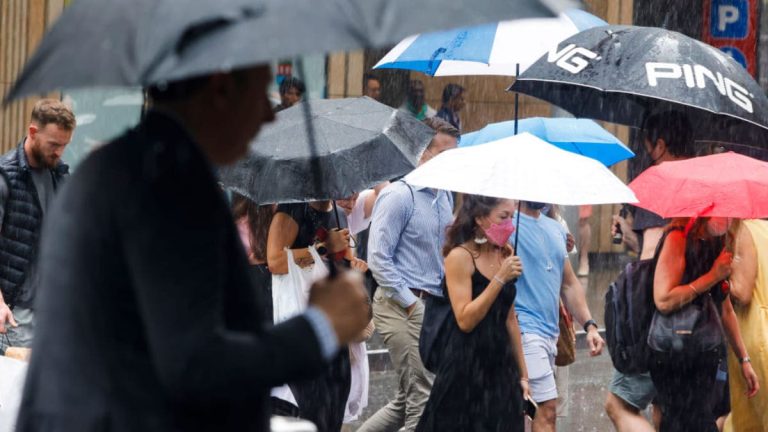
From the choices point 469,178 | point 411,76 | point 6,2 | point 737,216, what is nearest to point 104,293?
point 469,178

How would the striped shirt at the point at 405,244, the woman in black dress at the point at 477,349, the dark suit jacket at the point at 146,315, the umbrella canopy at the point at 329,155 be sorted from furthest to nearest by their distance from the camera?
the striped shirt at the point at 405,244
the umbrella canopy at the point at 329,155
the woman in black dress at the point at 477,349
the dark suit jacket at the point at 146,315

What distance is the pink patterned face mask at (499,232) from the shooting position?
21.9 ft

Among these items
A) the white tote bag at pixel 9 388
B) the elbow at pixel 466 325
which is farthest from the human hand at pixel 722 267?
the white tote bag at pixel 9 388

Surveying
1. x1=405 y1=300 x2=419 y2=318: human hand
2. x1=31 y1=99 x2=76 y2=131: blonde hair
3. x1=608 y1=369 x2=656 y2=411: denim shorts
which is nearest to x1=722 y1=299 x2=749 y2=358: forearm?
x1=608 y1=369 x2=656 y2=411: denim shorts

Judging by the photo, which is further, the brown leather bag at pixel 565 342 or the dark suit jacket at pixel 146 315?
the brown leather bag at pixel 565 342

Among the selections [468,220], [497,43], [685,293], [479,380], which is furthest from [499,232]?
[497,43]

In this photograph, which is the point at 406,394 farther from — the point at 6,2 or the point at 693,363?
the point at 6,2

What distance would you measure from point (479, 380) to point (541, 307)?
1.19m

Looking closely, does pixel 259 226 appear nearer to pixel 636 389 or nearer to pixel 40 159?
pixel 40 159

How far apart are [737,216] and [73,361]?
15.1 ft

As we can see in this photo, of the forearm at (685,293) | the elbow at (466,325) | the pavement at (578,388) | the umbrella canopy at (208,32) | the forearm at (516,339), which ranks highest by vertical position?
the umbrella canopy at (208,32)

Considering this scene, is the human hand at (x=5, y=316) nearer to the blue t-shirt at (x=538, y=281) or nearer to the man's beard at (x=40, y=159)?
the man's beard at (x=40, y=159)

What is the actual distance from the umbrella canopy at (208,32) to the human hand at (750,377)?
181 inches

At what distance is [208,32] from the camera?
2461mm
